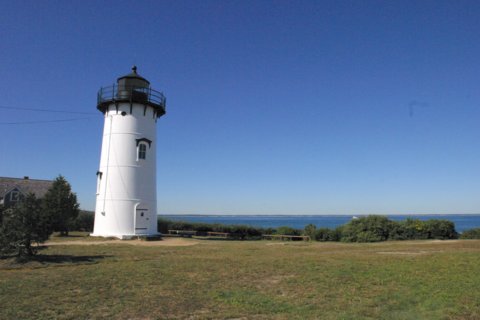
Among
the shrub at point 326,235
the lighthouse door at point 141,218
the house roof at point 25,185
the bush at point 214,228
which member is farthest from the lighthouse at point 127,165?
the house roof at point 25,185

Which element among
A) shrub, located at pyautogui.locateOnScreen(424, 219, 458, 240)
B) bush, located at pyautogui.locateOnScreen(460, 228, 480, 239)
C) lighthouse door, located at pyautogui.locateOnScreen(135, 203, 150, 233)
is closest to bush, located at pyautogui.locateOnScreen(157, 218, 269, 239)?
lighthouse door, located at pyautogui.locateOnScreen(135, 203, 150, 233)

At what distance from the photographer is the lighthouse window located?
1103 inches

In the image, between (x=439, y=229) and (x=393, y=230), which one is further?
(x=439, y=229)

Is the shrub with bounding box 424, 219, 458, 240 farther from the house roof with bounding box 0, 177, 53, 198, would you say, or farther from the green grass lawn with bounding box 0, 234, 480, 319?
the house roof with bounding box 0, 177, 53, 198

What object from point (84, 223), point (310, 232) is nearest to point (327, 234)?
point (310, 232)

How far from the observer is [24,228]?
1373 cm

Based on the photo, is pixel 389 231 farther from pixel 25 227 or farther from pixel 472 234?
pixel 25 227

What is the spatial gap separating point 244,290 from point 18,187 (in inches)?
1864

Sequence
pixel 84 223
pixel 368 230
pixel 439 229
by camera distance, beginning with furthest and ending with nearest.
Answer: pixel 84 223 → pixel 439 229 → pixel 368 230

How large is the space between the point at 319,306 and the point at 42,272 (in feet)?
26.7

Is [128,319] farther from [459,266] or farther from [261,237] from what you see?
[261,237]

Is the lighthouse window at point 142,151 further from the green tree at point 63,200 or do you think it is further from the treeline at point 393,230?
the treeline at point 393,230

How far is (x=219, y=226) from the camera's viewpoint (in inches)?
1490

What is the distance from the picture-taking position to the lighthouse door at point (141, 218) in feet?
89.7
